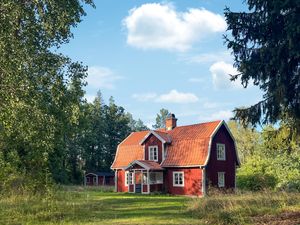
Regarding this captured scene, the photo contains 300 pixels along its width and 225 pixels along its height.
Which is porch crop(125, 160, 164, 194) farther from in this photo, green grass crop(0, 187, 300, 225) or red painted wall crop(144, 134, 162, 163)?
green grass crop(0, 187, 300, 225)

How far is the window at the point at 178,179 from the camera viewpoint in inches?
1419

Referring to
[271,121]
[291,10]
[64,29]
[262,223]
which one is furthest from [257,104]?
[64,29]

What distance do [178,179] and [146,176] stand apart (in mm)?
3123

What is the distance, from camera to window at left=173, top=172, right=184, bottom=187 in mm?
36031

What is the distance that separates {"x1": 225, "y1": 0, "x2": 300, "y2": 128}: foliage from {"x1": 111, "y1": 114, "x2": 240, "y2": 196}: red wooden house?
19.2 metres

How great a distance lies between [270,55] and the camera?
13.8 meters

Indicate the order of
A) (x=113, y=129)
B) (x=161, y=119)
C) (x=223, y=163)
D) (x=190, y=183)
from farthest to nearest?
1. (x=161, y=119)
2. (x=113, y=129)
3. (x=223, y=163)
4. (x=190, y=183)

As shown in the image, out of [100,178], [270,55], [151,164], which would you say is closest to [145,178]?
[151,164]

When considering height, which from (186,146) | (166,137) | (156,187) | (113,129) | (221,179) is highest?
(113,129)

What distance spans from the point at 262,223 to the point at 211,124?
25.0m

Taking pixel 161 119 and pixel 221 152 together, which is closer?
pixel 221 152

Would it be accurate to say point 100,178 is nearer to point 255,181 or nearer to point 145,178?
point 145,178

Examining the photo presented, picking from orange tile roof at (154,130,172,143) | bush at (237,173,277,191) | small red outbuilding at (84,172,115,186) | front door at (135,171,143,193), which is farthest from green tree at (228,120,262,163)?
front door at (135,171,143,193)

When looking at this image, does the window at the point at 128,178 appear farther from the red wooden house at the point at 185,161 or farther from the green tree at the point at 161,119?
the green tree at the point at 161,119
